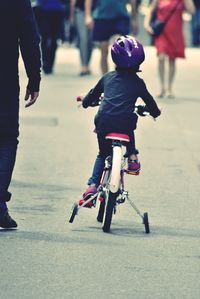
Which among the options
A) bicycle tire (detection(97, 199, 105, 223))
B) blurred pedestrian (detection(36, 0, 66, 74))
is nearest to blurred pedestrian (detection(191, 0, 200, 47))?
blurred pedestrian (detection(36, 0, 66, 74))

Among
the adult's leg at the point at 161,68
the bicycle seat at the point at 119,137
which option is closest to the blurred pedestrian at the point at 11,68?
the bicycle seat at the point at 119,137

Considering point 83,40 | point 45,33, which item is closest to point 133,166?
point 45,33

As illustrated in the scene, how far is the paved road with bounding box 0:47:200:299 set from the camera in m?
6.62

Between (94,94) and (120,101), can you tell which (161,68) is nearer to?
(94,94)

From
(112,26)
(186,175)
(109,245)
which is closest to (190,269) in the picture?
(109,245)

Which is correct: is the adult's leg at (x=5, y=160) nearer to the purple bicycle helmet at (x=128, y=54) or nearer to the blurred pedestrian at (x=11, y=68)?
the blurred pedestrian at (x=11, y=68)

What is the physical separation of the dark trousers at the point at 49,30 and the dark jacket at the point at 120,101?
12931mm

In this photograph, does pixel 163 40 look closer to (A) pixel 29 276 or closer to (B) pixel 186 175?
(B) pixel 186 175

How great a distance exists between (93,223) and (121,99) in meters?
0.85

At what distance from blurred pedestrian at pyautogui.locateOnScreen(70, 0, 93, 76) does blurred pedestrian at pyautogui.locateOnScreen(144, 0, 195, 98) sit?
366 centimetres

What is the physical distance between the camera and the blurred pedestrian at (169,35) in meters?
17.6

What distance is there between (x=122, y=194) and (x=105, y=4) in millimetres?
9709

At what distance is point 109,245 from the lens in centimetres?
772

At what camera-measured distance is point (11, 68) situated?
315 inches
